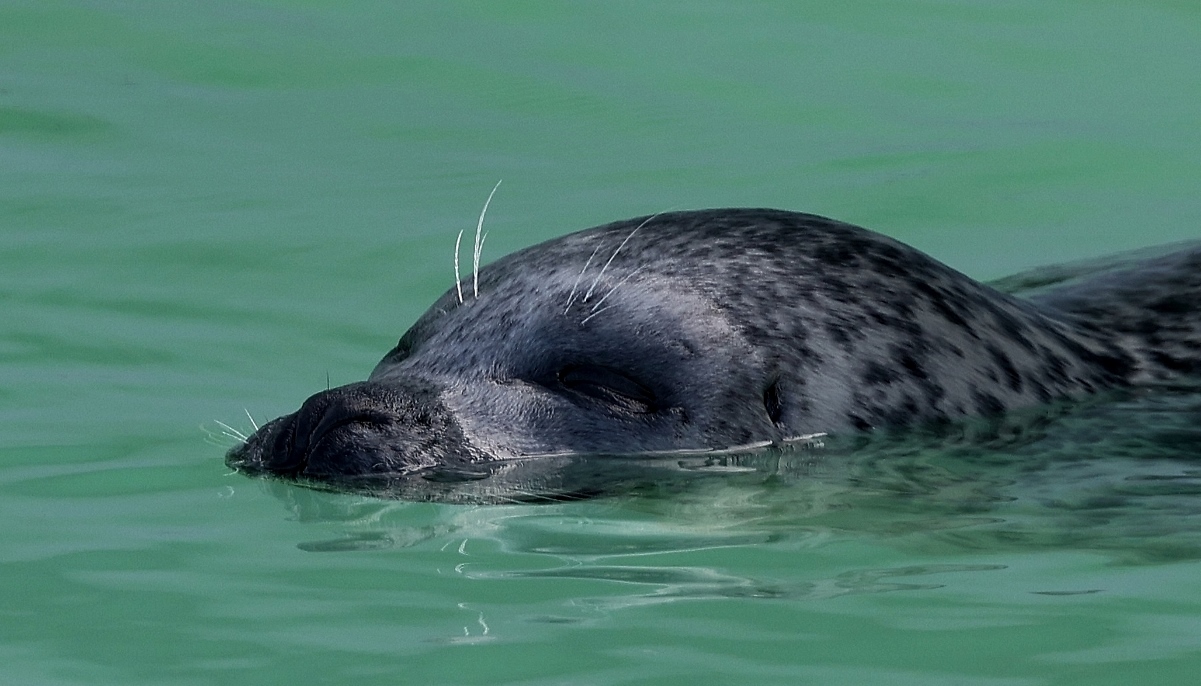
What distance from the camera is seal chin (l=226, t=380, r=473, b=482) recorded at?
5.40m

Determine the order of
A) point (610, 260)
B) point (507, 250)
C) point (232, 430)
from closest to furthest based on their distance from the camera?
1. point (610, 260)
2. point (232, 430)
3. point (507, 250)

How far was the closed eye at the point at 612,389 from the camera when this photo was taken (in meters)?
5.67

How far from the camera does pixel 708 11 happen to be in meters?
12.6

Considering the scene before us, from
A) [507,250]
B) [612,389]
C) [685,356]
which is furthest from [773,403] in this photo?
[507,250]

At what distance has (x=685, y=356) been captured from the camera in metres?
5.67

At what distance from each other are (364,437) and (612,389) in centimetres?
66

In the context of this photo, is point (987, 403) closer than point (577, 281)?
No

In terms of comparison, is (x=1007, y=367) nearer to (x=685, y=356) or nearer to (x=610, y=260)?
(x=685, y=356)

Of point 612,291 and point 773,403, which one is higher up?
point 612,291

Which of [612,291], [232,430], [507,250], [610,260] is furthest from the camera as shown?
[507,250]

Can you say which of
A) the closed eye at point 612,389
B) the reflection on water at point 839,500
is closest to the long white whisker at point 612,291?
the closed eye at point 612,389

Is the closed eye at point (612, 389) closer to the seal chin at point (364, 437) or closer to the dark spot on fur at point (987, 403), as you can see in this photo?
the seal chin at point (364, 437)

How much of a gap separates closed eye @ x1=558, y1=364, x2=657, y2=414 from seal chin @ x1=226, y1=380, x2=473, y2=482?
13.9 inches

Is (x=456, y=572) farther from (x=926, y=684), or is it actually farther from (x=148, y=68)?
(x=148, y=68)
